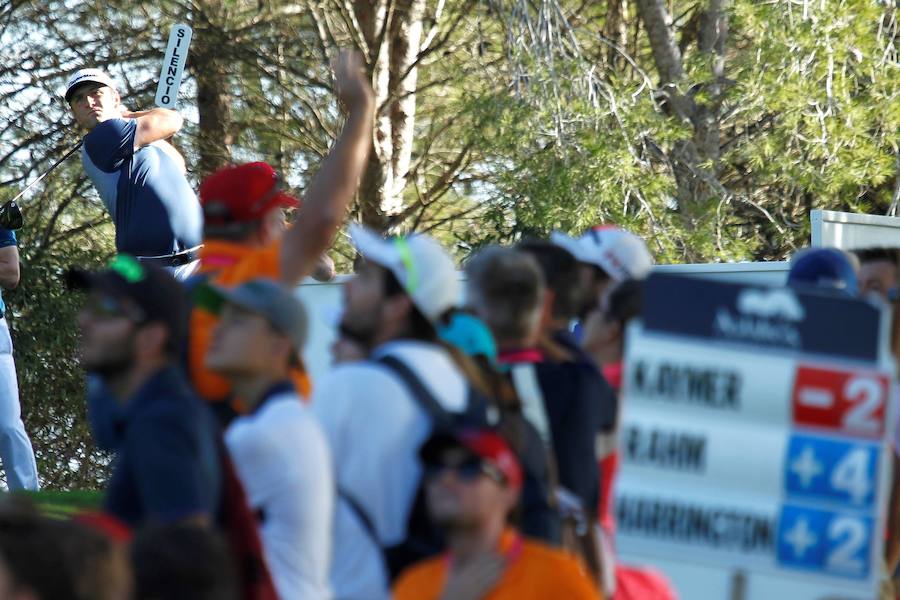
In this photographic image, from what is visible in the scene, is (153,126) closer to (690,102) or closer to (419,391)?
(419,391)

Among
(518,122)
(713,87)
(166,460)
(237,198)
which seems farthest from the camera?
(713,87)

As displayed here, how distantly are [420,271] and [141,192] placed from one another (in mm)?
3058

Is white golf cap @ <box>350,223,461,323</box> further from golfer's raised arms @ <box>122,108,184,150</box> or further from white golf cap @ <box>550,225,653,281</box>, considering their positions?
golfer's raised arms @ <box>122,108,184,150</box>

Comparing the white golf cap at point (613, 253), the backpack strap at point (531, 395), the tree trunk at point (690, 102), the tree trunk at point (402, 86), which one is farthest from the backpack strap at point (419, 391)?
the tree trunk at point (402, 86)

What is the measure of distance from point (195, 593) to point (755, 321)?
5.60 ft

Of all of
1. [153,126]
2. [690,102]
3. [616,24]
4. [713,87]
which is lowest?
[153,126]

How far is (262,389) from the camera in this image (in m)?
3.86

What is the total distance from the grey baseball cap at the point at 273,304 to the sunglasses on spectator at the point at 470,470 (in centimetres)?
52

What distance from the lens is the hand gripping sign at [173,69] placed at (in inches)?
350

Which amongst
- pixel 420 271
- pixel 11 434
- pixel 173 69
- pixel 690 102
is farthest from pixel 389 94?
pixel 420 271

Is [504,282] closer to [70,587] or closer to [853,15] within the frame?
[70,587]

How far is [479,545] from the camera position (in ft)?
12.0

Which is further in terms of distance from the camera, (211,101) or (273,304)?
(211,101)

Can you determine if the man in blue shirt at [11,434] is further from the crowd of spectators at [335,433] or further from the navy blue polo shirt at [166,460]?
the navy blue polo shirt at [166,460]
